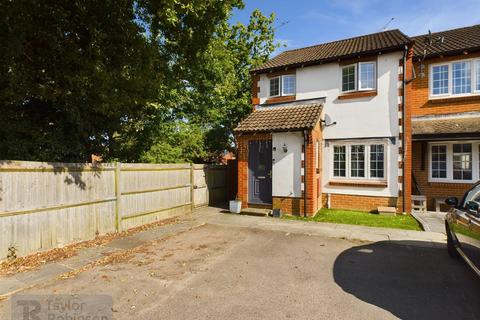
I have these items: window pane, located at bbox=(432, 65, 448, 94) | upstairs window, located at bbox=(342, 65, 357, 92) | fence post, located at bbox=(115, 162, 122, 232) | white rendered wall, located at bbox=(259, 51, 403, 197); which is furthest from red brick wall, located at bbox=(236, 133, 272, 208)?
window pane, located at bbox=(432, 65, 448, 94)

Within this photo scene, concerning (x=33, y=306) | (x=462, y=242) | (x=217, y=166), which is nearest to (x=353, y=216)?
(x=462, y=242)

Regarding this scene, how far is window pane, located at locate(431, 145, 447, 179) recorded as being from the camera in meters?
11.8

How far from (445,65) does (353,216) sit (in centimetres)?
744

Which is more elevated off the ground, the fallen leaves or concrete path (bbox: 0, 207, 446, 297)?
the fallen leaves

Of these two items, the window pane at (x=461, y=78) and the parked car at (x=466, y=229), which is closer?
the parked car at (x=466, y=229)

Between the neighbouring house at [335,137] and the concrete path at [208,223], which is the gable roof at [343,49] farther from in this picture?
the concrete path at [208,223]

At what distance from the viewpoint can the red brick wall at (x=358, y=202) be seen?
10625 millimetres

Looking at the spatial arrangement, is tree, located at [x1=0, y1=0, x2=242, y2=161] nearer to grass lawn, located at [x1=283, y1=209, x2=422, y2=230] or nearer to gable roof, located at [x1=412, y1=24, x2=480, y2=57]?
grass lawn, located at [x1=283, y1=209, x2=422, y2=230]

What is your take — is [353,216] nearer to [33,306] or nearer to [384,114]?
[384,114]

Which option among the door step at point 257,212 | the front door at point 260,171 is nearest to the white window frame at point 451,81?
the front door at point 260,171

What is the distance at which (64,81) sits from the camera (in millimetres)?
7316

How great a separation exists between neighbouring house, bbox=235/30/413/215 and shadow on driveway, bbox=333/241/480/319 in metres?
3.87

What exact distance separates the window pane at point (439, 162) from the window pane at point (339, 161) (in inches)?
157

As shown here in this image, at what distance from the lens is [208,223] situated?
371 inches
